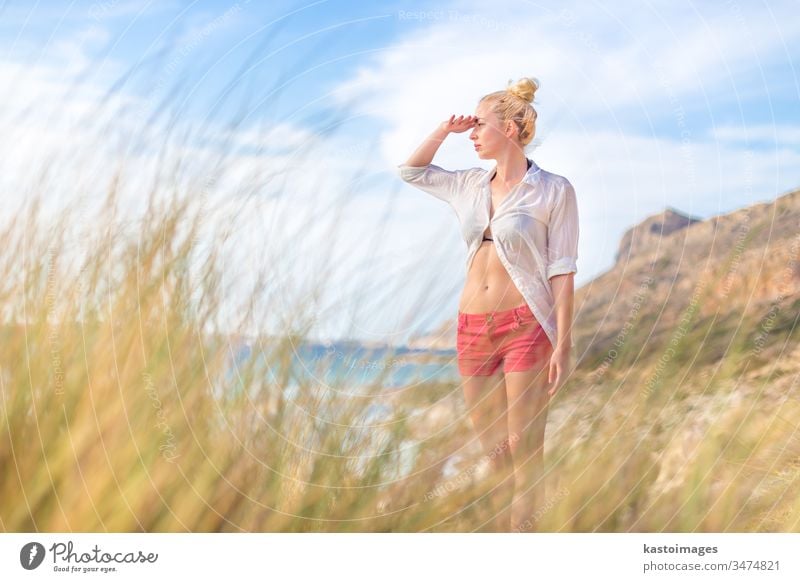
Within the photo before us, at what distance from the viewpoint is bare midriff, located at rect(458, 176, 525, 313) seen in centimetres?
499

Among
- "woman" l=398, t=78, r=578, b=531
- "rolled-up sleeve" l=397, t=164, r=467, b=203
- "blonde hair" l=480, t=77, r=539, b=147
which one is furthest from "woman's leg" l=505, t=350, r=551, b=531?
"blonde hair" l=480, t=77, r=539, b=147

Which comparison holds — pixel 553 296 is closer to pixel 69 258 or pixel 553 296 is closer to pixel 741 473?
pixel 741 473

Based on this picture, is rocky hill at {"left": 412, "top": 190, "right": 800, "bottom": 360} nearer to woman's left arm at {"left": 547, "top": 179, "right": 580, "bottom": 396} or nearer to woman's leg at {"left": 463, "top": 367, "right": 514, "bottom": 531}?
woman's leg at {"left": 463, "top": 367, "right": 514, "bottom": 531}

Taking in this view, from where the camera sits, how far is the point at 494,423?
5.03m

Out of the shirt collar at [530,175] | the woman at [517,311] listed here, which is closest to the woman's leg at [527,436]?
the woman at [517,311]

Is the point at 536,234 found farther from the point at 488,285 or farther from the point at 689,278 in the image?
the point at 689,278

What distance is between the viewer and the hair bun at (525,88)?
16.7 feet

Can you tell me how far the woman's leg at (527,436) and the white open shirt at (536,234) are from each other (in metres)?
0.25

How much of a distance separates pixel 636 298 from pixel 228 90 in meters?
3.69

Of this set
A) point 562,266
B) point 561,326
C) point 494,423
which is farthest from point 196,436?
point 562,266

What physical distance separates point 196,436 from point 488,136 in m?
2.19

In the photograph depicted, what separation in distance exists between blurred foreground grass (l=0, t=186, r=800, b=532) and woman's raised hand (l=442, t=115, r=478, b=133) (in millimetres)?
1392

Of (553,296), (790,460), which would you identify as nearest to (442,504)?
(553,296)

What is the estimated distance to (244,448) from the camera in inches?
169
